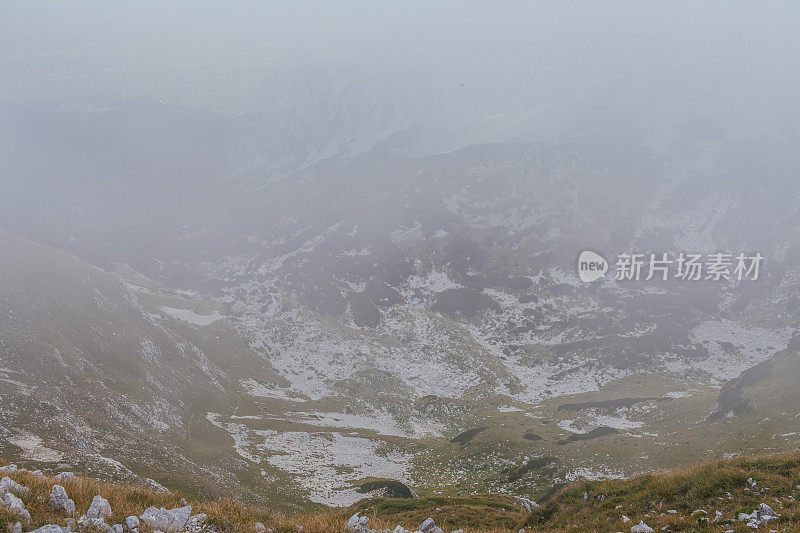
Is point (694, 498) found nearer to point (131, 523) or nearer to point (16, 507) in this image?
point (131, 523)

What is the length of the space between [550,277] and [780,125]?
13726 centimetres

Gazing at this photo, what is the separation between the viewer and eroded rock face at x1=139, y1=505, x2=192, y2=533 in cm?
1007

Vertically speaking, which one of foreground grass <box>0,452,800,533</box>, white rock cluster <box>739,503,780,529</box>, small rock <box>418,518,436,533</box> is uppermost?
white rock cluster <box>739,503,780,529</box>

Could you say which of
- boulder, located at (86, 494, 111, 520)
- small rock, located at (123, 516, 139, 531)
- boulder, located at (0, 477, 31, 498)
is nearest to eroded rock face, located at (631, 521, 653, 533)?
small rock, located at (123, 516, 139, 531)

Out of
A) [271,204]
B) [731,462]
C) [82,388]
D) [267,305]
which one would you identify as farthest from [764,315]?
[271,204]

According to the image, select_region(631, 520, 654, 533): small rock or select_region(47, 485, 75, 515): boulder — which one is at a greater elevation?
select_region(631, 520, 654, 533): small rock

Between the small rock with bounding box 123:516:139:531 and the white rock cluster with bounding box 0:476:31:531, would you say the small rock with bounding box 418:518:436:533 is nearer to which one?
the small rock with bounding box 123:516:139:531

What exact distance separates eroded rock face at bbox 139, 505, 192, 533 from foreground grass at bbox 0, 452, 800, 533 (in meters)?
0.39

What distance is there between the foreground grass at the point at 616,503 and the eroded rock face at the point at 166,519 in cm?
39

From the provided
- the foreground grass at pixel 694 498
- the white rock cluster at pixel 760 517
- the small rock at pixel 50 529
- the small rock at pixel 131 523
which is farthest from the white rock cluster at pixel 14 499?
the white rock cluster at pixel 760 517

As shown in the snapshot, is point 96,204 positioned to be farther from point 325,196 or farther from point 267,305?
point 267,305

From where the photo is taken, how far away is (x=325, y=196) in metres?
196

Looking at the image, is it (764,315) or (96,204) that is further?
(96,204)

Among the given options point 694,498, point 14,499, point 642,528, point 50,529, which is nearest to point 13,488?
point 14,499
